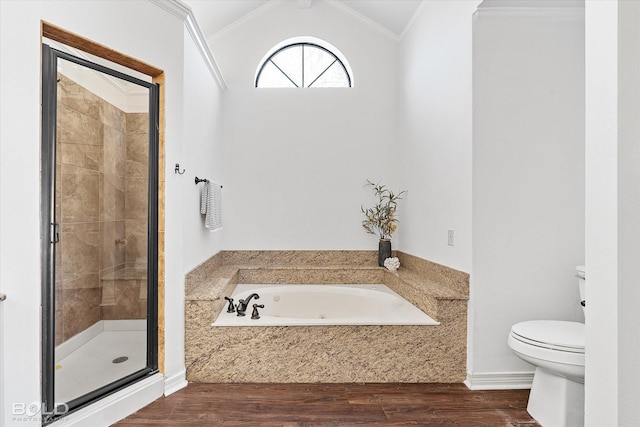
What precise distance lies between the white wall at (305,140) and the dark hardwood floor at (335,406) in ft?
5.75

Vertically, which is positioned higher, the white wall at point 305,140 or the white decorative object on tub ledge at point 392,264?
the white wall at point 305,140

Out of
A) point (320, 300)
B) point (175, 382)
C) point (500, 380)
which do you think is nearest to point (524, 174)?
point (500, 380)

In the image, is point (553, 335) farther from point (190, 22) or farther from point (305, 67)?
point (305, 67)

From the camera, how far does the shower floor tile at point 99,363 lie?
190cm

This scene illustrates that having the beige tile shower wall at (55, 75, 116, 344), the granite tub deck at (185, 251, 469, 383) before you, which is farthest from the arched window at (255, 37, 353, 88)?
the granite tub deck at (185, 251, 469, 383)

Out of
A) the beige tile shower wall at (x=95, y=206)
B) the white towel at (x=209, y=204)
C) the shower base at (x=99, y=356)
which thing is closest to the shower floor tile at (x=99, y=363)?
the shower base at (x=99, y=356)

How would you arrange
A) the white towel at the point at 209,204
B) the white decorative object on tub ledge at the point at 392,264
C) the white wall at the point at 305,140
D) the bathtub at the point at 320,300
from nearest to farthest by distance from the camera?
the white towel at the point at 209,204 → the bathtub at the point at 320,300 → the white decorative object on tub ledge at the point at 392,264 → the white wall at the point at 305,140

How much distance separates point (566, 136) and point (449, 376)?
1703 millimetres

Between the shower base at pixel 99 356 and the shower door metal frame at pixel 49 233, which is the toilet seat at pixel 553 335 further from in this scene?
the shower door metal frame at pixel 49 233

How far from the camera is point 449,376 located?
2.53 metres

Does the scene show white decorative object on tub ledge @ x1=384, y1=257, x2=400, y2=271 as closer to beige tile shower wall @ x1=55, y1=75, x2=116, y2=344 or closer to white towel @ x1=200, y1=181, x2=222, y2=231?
white towel @ x1=200, y1=181, x2=222, y2=231

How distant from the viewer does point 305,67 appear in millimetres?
4109

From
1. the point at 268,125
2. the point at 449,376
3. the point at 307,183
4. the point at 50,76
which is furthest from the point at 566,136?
the point at 50,76

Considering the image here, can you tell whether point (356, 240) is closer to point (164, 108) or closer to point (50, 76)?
point (164, 108)
